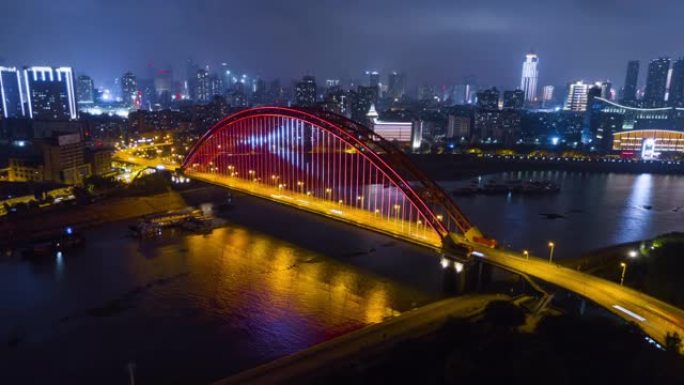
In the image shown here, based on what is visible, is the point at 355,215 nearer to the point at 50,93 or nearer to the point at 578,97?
the point at 50,93

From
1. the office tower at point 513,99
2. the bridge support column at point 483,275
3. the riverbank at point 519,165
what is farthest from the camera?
the office tower at point 513,99

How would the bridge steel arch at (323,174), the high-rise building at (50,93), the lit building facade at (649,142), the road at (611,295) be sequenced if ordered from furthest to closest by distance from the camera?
the high-rise building at (50,93) → the lit building facade at (649,142) → the bridge steel arch at (323,174) → the road at (611,295)

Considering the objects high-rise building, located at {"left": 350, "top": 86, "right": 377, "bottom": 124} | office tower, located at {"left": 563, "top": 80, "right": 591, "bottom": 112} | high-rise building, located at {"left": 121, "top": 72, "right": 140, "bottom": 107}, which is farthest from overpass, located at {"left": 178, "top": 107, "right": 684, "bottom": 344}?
office tower, located at {"left": 563, "top": 80, "right": 591, "bottom": 112}

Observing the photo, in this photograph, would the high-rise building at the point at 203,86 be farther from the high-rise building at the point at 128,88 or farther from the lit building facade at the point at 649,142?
the lit building facade at the point at 649,142

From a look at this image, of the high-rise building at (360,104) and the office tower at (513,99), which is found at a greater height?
the office tower at (513,99)

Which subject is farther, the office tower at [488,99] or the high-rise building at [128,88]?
the high-rise building at [128,88]

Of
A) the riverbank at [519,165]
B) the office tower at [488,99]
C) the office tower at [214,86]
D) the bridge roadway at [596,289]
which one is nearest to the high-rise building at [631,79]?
the office tower at [488,99]
